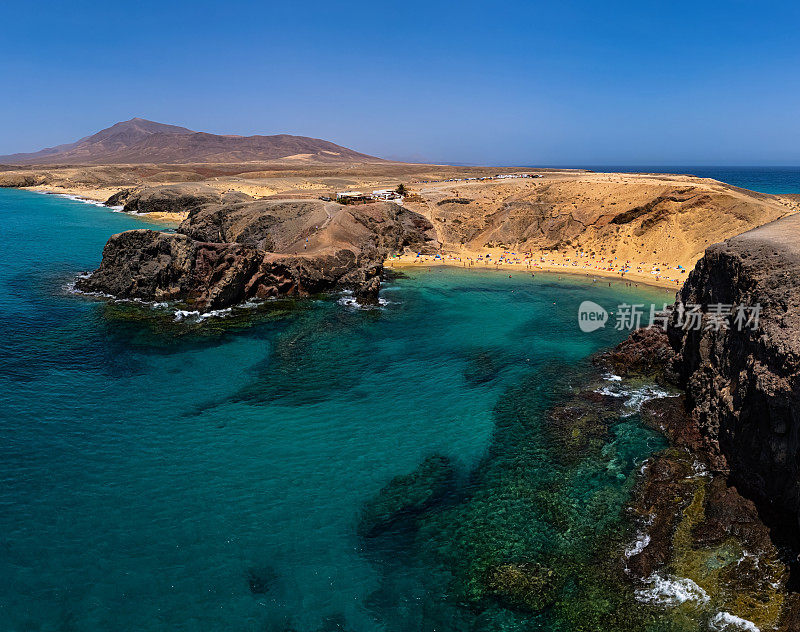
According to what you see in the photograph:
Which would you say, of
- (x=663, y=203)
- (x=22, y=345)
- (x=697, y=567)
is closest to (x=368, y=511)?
(x=697, y=567)

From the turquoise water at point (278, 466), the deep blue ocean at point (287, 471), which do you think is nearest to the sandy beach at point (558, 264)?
the turquoise water at point (278, 466)

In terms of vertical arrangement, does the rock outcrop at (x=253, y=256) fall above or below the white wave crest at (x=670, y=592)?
above

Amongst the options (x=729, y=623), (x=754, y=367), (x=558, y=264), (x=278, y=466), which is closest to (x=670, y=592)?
(x=729, y=623)

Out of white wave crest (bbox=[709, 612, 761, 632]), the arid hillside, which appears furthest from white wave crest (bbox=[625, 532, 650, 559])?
the arid hillside

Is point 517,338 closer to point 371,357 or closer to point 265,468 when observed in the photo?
point 371,357

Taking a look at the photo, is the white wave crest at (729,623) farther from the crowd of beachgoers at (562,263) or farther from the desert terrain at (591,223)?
the desert terrain at (591,223)

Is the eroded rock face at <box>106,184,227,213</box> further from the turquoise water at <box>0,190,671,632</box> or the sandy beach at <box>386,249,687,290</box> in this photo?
the turquoise water at <box>0,190,671,632</box>
